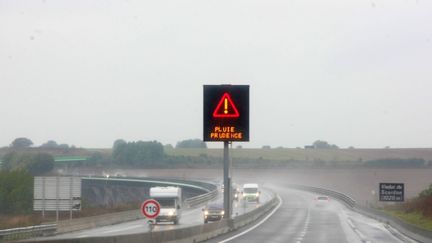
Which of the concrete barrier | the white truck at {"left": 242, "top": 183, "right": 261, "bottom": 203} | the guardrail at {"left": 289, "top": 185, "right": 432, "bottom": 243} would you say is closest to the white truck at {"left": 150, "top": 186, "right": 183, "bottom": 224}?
the concrete barrier

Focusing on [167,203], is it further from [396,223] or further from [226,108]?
[226,108]

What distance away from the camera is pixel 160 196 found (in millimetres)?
67812

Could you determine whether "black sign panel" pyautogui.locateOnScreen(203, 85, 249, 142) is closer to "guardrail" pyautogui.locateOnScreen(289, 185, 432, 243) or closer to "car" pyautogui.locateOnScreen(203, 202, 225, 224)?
"guardrail" pyautogui.locateOnScreen(289, 185, 432, 243)

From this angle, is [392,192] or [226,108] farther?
[392,192]

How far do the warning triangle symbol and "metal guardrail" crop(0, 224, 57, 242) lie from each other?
11804 millimetres

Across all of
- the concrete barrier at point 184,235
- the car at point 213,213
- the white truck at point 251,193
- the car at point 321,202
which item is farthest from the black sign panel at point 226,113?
the white truck at point 251,193

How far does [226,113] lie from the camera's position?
47.5 meters

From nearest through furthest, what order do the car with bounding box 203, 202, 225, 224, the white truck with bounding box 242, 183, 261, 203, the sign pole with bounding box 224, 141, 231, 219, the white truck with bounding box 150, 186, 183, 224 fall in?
the sign pole with bounding box 224, 141, 231, 219 → the white truck with bounding box 150, 186, 183, 224 → the car with bounding box 203, 202, 225, 224 → the white truck with bounding box 242, 183, 261, 203

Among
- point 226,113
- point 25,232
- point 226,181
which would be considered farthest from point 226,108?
point 25,232

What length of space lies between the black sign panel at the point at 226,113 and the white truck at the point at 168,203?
20187mm

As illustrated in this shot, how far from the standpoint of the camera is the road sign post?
4706 cm

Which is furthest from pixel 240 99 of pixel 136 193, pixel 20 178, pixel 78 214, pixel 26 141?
pixel 136 193

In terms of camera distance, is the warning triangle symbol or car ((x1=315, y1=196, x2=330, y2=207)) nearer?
the warning triangle symbol

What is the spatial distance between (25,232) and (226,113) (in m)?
12.6
